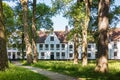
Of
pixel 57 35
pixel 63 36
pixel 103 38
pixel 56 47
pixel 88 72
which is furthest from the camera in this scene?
pixel 56 47

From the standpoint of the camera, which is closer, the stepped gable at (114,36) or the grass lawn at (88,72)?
the grass lawn at (88,72)

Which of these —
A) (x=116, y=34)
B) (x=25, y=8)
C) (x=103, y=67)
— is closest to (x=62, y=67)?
(x=103, y=67)

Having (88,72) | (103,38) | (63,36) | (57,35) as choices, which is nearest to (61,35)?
(63,36)

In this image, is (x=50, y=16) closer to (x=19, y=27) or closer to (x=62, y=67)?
(x=19, y=27)

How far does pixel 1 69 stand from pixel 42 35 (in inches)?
3325

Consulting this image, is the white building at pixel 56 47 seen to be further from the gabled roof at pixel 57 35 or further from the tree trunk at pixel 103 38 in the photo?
the tree trunk at pixel 103 38

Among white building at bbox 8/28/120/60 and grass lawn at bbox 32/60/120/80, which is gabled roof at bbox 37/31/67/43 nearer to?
white building at bbox 8/28/120/60

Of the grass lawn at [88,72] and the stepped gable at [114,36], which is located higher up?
the stepped gable at [114,36]

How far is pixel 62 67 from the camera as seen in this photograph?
30281mm

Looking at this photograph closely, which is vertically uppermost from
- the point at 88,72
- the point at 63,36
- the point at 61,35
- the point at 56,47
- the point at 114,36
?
the point at 61,35

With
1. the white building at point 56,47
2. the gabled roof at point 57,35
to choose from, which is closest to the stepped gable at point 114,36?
the white building at point 56,47

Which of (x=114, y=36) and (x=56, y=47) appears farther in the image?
(x=56, y=47)

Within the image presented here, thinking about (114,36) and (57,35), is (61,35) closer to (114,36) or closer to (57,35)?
(57,35)

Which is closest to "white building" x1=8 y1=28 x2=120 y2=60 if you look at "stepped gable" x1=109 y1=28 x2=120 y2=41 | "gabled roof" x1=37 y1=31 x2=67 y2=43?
"gabled roof" x1=37 y1=31 x2=67 y2=43
